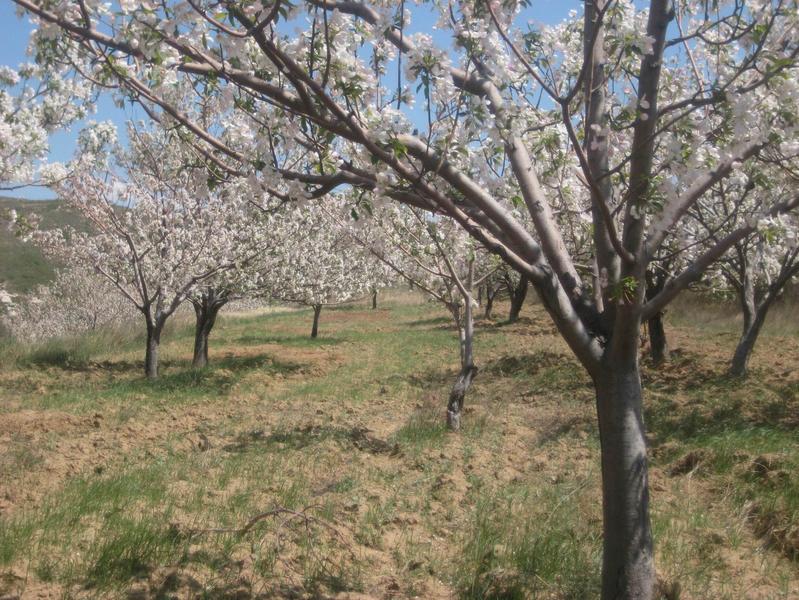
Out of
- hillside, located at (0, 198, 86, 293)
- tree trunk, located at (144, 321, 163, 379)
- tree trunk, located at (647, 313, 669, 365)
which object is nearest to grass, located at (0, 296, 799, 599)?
tree trunk, located at (144, 321, 163, 379)

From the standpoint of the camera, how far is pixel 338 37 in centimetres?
321

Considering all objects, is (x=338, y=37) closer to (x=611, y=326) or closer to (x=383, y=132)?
A: (x=383, y=132)

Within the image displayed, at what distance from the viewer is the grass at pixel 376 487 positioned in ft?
13.6

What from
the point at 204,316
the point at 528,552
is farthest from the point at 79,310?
the point at 528,552

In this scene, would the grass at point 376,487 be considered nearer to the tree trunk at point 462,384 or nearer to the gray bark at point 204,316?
the tree trunk at point 462,384

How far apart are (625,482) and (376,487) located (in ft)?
10.4

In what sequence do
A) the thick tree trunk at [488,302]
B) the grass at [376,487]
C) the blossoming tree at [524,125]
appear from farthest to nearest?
1. the thick tree trunk at [488,302]
2. the grass at [376,487]
3. the blossoming tree at [524,125]

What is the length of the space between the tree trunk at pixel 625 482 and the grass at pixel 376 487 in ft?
2.05

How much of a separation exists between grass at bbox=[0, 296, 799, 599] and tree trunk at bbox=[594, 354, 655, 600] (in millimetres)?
625

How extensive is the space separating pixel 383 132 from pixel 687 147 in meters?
1.62

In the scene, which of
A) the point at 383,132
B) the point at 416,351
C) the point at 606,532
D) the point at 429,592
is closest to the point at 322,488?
the point at 429,592

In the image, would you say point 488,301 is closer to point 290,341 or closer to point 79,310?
point 290,341

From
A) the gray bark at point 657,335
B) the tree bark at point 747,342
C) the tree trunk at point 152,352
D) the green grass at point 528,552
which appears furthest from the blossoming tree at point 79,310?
the green grass at point 528,552

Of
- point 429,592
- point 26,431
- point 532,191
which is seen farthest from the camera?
point 26,431
